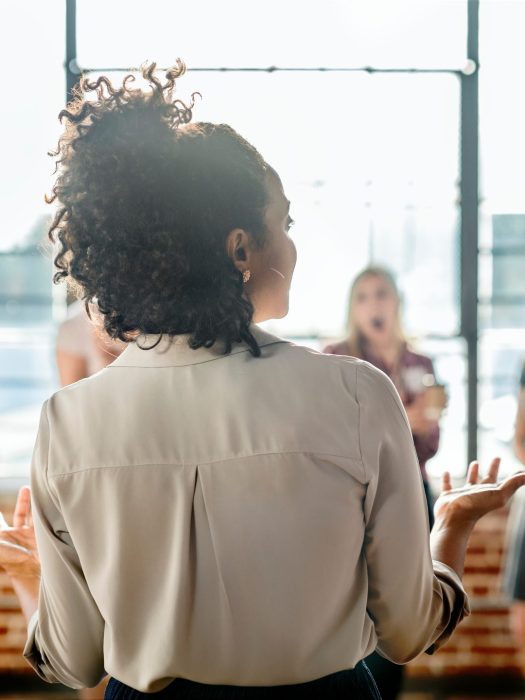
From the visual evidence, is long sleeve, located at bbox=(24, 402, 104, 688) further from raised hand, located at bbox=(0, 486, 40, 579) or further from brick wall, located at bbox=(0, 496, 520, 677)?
brick wall, located at bbox=(0, 496, 520, 677)

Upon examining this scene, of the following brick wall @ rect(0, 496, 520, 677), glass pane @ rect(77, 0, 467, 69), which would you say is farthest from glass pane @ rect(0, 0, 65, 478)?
brick wall @ rect(0, 496, 520, 677)

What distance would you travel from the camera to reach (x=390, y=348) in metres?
3.00

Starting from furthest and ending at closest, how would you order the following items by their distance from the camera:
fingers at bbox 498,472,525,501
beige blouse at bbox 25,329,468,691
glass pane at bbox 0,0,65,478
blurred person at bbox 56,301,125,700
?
glass pane at bbox 0,0,65,478
blurred person at bbox 56,301,125,700
fingers at bbox 498,472,525,501
beige blouse at bbox 25,329,468,691

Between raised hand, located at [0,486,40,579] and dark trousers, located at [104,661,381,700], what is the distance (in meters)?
0.21

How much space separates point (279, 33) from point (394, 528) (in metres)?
3.12

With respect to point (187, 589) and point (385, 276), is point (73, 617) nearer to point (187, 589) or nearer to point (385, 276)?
point (187, 589)

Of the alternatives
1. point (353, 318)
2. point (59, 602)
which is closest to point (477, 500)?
point (59, 602)

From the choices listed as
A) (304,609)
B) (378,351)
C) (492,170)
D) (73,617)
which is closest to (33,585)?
(73,617)

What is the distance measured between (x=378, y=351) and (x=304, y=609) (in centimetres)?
218

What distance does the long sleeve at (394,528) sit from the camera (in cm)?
85

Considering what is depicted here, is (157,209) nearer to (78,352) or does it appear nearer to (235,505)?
(235,505)

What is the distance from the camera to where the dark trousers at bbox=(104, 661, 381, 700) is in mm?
888

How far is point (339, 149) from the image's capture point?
146 inches

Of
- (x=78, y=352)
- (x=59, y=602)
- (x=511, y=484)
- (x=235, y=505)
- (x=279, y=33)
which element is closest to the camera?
(x=235, y=505)
